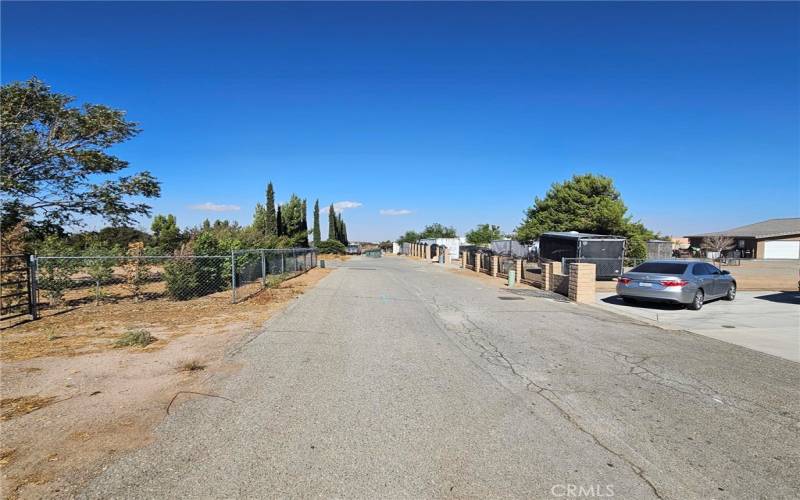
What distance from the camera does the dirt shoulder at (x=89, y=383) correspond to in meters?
3.50

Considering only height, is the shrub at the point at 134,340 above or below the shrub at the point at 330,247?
below

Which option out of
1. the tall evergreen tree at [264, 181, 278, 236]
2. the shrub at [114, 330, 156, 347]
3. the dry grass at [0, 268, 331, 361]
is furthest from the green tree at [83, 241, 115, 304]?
the tall evergreen tree at [264, 181, 278, 236]

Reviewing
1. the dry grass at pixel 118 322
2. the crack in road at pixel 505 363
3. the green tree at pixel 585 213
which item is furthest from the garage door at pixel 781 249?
the dry grass at pixel 118 322

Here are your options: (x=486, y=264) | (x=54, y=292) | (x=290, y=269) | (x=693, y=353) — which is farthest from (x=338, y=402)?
(x=486, y=264)

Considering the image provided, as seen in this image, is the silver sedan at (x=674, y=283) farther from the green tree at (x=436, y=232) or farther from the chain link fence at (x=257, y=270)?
the green tree at (x=436, y=232)

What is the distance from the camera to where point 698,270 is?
1329 centimetres

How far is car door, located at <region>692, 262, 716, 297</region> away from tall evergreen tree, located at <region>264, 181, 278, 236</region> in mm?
43522

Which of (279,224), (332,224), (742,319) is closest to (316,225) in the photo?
(332,224)

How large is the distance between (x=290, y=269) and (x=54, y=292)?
13.3 m

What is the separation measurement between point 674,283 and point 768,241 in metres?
55.9

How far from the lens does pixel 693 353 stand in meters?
7.52

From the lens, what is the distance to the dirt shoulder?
3.50m

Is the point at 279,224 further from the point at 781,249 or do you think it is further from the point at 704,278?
the point at 781,249

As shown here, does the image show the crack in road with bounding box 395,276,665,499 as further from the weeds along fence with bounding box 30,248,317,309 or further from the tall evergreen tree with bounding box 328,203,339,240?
the tall evergreen tree with bounding box 328,203,339,240
